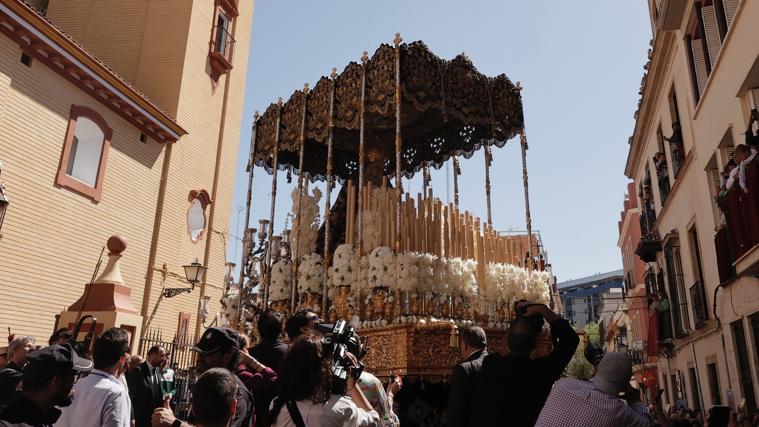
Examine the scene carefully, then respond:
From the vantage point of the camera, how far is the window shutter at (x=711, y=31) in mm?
11508

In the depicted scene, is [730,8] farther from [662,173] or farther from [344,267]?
[344,267]

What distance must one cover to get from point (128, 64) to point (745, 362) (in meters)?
17.8

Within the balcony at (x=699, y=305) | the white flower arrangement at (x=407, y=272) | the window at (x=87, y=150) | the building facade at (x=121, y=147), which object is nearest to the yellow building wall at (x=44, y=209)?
the building facade at (x=121, y=147)

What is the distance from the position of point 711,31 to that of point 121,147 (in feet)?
46.2

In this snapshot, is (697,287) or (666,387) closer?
(697,287)

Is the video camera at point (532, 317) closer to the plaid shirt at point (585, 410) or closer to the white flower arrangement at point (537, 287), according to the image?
the plaid shirt at point (585, 410)

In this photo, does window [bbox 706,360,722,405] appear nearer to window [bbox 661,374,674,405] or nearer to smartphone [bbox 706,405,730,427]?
window [bbox 661,374,674,405]

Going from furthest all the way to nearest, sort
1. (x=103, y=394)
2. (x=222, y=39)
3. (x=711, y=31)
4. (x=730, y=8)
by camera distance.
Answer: (x=222, y=39) < (x=711, y=31) < (x=730, y=8) < (x=103, y=394)

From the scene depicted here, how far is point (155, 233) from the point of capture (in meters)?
15.1

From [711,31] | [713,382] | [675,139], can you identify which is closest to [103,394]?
[711,31]

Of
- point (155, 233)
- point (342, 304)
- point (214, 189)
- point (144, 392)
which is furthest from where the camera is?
point (214, 189)

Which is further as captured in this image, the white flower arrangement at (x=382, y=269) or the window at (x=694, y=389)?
the window at (x=694, y=389)

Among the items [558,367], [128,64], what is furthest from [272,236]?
[128,64]

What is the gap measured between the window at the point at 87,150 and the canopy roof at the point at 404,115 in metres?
4.35
